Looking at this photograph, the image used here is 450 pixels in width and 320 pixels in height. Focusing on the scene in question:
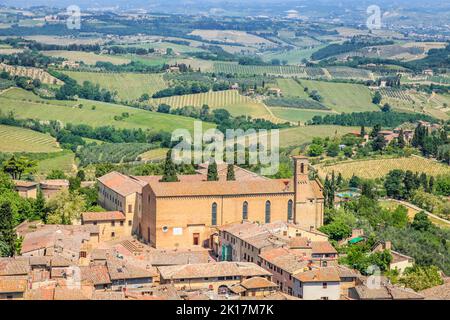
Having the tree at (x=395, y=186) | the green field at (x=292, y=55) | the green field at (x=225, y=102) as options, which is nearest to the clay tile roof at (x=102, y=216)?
the tree at (x=395, y=186)

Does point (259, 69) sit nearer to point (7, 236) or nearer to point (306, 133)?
point (306, 133)

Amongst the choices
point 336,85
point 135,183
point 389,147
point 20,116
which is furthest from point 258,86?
point 135,183

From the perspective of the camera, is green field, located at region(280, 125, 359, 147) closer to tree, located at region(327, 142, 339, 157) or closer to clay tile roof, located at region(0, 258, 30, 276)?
tree, located at region(327, 142, 339, 157)

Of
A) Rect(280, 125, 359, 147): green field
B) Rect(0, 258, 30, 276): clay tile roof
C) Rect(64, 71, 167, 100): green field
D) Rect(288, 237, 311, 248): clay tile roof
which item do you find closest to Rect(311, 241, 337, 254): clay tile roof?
Rect(288, 237, 311, 248): clay tile roof

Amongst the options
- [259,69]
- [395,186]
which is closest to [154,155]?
[395,186]

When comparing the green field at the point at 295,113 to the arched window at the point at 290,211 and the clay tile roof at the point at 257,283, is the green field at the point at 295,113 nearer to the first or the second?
the arched window at the point at 290,211
